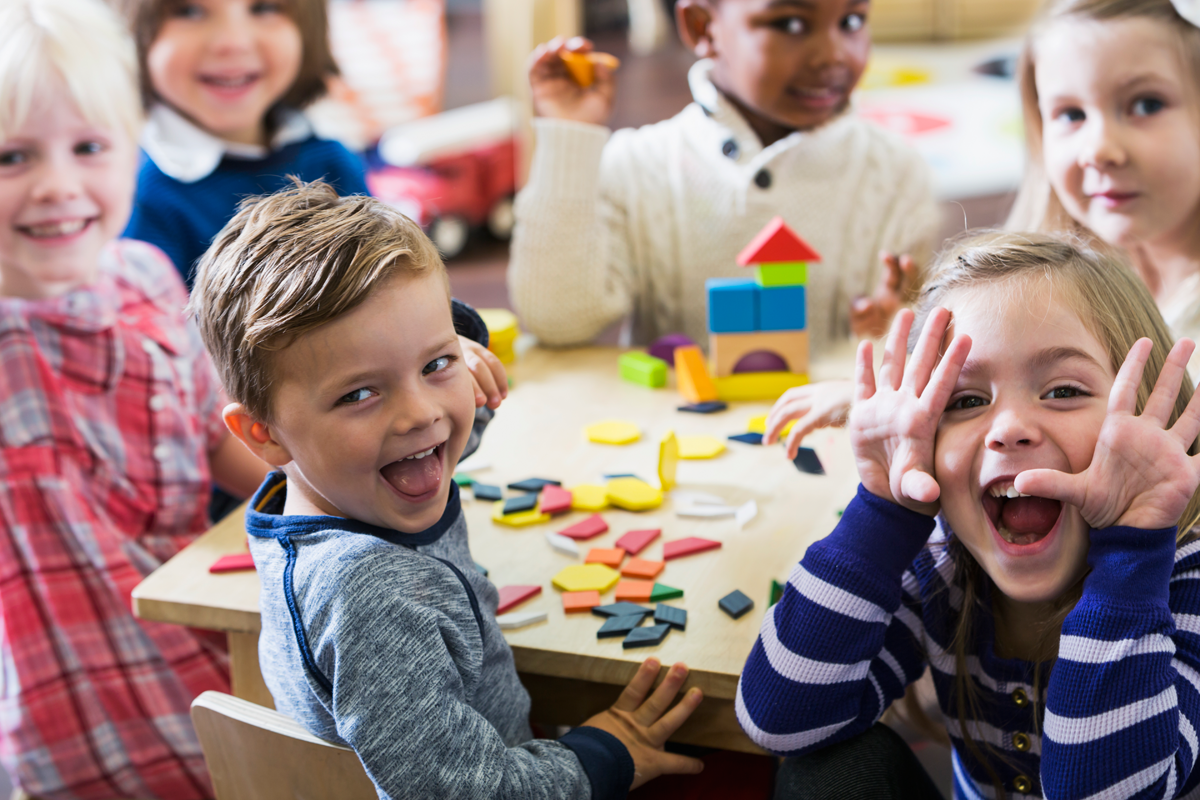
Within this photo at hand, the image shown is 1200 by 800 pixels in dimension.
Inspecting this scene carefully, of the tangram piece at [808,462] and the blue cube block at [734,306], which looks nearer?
the tangram piece at [808,462]

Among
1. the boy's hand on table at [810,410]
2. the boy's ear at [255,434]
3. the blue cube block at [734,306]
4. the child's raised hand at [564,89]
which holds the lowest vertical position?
the boy's hand on table at [810,410]

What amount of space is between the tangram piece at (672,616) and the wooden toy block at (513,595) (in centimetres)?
11

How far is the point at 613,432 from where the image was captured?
122cm

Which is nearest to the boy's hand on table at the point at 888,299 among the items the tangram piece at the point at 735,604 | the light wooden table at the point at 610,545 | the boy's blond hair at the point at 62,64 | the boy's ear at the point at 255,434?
the light wooden table at the point at 610,545

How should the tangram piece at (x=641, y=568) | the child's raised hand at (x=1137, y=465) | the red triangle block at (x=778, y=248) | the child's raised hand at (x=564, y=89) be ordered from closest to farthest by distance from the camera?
the child's raised hand at (x=1137, y=465) < the tangram piece at (x=641, y=568) < the red triangle block at (x=778, y=248) < the child's raised hand at (x=564, y=89)

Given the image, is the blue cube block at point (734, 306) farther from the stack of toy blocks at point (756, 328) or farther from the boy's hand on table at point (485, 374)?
the boy's hand on table at point (485, 374)

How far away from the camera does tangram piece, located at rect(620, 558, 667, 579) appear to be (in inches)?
37.5

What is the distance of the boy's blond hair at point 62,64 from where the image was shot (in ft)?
3.91

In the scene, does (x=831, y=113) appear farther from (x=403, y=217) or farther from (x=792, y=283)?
(x=403, y=217)

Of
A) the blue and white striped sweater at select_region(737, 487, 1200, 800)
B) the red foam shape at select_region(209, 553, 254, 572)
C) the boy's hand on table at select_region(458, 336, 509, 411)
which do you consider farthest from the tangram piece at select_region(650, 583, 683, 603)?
the red foam shape at select_region(209, 553, 254, 572)

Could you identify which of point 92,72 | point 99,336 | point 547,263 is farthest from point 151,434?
point 547,263

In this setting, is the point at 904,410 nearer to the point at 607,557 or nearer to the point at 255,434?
the point at 607,557

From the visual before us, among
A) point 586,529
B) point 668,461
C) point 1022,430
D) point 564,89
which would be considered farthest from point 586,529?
point 564,89

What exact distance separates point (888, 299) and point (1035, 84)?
31 centimetres
